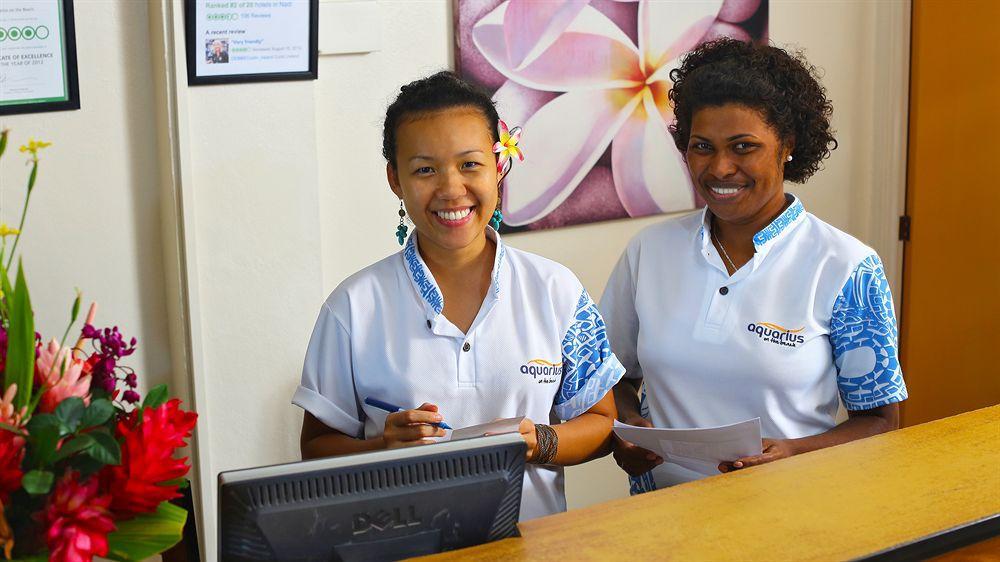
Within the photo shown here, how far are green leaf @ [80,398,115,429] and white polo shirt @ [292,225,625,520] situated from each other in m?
0.74

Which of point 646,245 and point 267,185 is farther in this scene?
point 267,185

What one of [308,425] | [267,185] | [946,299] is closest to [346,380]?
[308,425]

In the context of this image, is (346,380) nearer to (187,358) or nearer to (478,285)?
(478,285)

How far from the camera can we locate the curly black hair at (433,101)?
200 centimetres

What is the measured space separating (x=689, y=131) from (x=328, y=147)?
45.6 inches

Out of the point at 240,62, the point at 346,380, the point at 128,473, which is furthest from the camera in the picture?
the point at 240,62

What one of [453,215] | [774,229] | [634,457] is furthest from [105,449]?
[774,229]

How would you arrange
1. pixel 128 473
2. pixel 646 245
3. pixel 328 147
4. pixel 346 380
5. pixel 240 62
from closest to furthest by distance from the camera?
pixel 128 473
pixel 346 380
pixel 646 245
pixel 240 62
pixel 328 147

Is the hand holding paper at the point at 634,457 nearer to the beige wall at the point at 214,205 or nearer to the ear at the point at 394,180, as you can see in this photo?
the ear at the point at 394,180

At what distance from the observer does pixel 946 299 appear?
A: 4.12 meters

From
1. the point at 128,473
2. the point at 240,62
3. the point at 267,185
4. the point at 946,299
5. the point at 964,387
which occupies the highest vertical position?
the point at 240,62

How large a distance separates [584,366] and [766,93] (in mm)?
697

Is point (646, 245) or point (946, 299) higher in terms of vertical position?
point (646, 245)

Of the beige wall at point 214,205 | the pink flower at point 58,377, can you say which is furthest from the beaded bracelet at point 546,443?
the beige wall at point 214,205
